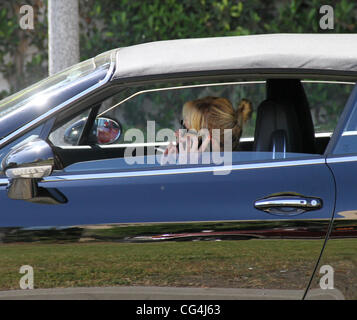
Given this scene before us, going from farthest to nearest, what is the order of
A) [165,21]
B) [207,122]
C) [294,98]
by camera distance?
[165,21]
[294,98]
[207,122]

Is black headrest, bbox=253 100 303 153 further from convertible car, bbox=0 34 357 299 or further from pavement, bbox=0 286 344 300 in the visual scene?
pavement, bbox=0 286 344 300

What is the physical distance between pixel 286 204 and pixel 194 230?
15.2 inches

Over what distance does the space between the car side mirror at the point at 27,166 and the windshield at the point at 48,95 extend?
190 millimetres

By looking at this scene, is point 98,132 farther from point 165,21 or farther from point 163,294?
point 165,21

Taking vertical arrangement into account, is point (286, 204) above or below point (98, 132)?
below

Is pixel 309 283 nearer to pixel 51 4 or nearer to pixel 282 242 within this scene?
pixel 282 242

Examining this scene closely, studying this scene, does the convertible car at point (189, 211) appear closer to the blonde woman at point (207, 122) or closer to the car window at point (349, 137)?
the car window at point (349, 137)

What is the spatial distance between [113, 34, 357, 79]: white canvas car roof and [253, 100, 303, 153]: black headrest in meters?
0.37

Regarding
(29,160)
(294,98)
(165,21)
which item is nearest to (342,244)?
(294,98)

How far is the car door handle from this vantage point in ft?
9.57

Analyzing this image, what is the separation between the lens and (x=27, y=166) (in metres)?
2.91

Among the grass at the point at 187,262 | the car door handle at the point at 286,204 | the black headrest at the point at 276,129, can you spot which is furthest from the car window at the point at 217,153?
the grass at the point at 187,262

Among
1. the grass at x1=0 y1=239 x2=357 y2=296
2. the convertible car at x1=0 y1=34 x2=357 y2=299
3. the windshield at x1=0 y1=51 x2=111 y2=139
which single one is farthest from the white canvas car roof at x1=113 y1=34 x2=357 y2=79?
the grass at x1=0 y1=239 x2=357 y2=296

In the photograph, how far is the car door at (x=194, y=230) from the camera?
2902 millimetres
